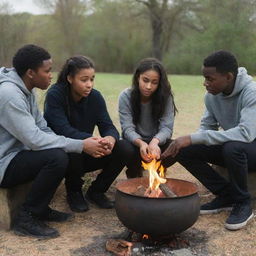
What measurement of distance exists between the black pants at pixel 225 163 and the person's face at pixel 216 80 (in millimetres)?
499

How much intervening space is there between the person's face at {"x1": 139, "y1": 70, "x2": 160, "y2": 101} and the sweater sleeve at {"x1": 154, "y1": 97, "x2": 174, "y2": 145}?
28cm

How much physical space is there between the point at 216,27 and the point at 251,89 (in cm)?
3304

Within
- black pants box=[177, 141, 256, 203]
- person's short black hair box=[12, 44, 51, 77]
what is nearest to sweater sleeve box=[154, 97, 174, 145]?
black pants box=[177, 141, 256, 203]

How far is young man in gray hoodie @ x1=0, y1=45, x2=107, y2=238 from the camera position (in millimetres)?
3383

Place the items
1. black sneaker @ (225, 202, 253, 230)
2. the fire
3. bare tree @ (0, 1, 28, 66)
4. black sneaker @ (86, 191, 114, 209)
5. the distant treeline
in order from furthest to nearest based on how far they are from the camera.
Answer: the distant treeline < bare tree @ (0, 1, 28, 66) < black sneaker @ (86, 191, 114, 209) < black sneaker @ (225, 202, 253, 230) < the fire

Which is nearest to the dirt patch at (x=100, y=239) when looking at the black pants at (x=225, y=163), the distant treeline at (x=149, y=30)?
the black pants at (x=225, y=163)

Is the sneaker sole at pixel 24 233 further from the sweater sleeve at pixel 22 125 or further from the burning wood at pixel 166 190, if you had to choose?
the burning wood at pixel 166 190

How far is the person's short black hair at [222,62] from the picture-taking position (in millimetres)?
3771

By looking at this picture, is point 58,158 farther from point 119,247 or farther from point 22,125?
point 119,247

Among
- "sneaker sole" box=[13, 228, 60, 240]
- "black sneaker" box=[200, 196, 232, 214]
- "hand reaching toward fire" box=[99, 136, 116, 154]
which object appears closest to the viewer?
"sneaker sole" box=[13, 228, 60, 240]

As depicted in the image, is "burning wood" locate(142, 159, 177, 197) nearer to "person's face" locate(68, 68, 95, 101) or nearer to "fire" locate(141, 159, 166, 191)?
"fire" locate(141, 159, 166, 191)

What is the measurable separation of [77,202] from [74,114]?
0.80 meters

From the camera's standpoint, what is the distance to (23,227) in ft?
11.5

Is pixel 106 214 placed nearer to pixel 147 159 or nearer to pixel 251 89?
pixel 147 159
